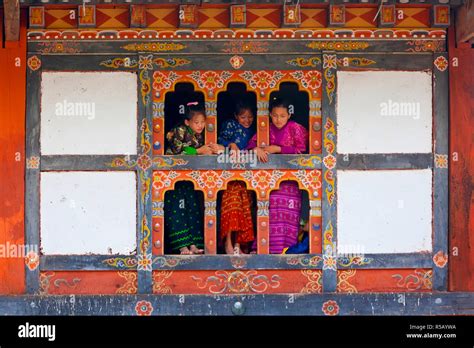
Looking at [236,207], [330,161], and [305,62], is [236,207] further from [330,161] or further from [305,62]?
[305,62]

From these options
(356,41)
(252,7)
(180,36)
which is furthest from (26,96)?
(356,41)

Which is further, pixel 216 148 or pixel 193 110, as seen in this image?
pixel 193 110

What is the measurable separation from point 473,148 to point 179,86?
3178 mm

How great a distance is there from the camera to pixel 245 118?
10.7 metres

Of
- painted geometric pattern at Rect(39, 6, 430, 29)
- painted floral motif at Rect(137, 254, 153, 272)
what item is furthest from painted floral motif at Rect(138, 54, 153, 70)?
painted floral motif at Rect(137, 254, 153, 272)

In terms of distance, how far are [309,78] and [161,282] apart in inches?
93.4

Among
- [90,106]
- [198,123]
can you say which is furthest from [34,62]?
[198,123]

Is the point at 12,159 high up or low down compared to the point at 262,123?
down

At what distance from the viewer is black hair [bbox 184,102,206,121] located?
10.5 meters

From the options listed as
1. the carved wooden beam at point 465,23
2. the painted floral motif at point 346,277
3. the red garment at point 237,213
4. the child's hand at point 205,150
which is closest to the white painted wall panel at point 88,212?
the child's hand at point 205,150

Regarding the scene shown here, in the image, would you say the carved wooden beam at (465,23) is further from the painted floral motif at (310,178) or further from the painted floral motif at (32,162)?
the painted floral motif at (32,162)
